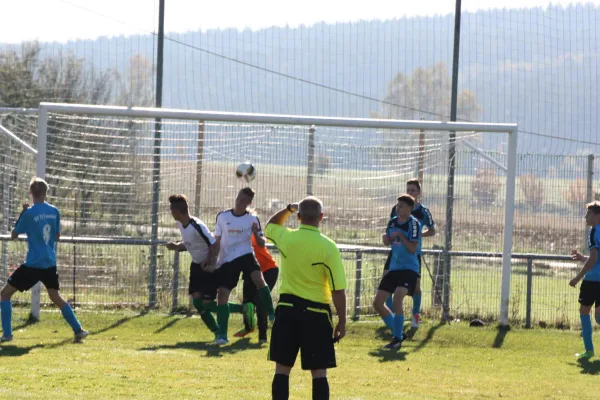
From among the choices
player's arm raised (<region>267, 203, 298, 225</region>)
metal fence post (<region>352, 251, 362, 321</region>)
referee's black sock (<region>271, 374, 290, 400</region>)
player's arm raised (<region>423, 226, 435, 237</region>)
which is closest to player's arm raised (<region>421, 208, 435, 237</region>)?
player's arm raised (<region>423, 226, 435, 237</region>)

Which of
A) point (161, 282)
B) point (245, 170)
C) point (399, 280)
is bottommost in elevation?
point (161, 282)

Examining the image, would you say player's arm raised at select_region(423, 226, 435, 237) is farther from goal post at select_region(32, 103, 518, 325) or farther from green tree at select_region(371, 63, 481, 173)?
green tree at select_region(371, 63, 481, 173)

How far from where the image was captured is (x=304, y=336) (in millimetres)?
7777

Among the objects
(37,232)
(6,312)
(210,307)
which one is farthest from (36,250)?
(210,307)

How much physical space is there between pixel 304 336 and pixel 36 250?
5.25 meters

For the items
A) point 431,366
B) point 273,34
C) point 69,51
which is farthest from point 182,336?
point 69,51

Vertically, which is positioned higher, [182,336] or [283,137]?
[283,137]

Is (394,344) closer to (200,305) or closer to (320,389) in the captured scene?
(200,305)

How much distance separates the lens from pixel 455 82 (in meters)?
15.5

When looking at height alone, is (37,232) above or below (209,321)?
above

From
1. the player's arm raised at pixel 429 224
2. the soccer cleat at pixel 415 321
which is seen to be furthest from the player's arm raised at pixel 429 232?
the soccer cleat at pixel 415 321

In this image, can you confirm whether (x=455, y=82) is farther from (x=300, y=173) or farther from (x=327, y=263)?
(x=327, y=263)

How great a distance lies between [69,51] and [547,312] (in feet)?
35.7

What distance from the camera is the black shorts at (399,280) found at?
1223cm
